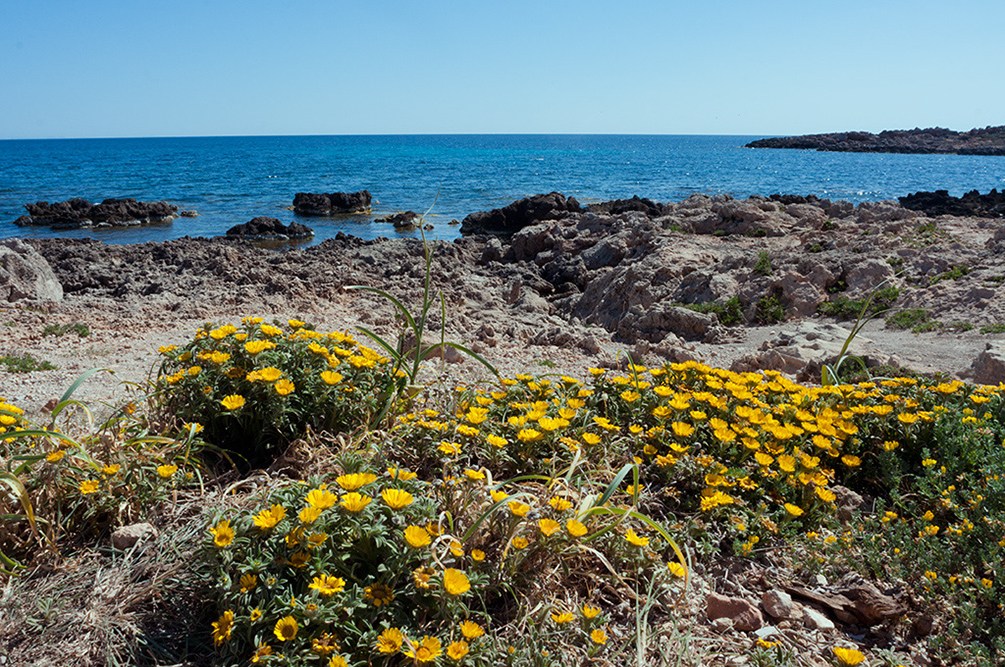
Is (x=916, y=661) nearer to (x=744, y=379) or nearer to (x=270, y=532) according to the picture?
(x=744, y=379)

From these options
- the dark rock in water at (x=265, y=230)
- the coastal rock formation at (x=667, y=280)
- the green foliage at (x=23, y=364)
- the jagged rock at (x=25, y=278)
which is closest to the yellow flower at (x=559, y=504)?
the coastal rock formation at (x=667, y=280)

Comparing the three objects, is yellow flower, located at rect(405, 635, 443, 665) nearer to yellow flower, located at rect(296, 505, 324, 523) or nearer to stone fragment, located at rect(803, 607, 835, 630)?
yellow flower, located at rect(296, 505, 324, 523)

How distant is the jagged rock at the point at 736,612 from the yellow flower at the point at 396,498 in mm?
1140

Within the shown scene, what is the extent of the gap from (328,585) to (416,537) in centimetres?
28

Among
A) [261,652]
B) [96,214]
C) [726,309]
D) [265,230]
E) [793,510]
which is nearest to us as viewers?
[261,652]

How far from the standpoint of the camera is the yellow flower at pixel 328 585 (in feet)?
5.76

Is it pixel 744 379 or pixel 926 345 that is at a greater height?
pixel 744 379

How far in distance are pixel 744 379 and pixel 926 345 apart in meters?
5.07

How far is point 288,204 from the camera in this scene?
100ft

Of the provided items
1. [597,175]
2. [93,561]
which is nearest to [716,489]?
[93,561]

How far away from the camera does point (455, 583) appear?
6.01ft

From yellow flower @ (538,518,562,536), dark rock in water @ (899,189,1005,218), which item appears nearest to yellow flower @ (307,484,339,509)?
yellow flower @ (538,518,562,536)

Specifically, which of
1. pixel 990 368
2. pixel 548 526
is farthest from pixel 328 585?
pixel 990 368

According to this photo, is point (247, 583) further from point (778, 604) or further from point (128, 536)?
point (778, 604)
